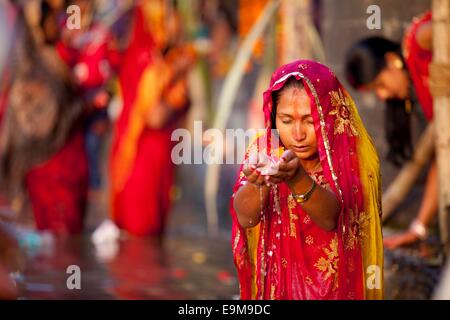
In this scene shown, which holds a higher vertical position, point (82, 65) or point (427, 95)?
point (82, 65)

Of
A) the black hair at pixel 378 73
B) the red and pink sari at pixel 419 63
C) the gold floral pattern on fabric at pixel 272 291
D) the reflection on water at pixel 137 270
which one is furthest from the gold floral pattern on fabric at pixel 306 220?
the black hair at pixel 378 73

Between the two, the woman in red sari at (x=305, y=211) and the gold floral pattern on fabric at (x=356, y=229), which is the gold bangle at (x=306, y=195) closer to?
the woman in red sari at (x=305, y=211)

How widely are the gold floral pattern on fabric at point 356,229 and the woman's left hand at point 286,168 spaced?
32cm

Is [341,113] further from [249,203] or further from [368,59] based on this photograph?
[368,59]

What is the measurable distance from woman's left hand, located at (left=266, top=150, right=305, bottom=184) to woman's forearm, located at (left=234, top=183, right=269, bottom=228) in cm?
15

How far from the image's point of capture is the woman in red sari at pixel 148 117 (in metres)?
8.20

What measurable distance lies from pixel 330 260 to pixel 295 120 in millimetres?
416

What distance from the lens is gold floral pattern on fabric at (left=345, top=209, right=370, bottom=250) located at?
304 cm

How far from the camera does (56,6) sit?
26.8 feet

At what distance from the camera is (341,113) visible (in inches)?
121

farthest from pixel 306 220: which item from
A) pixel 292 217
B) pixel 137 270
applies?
pixel 137 270
